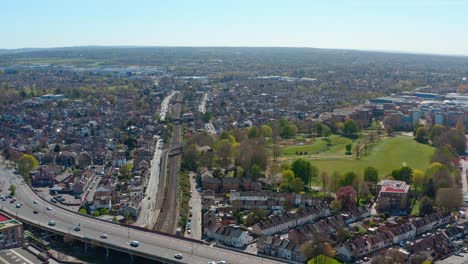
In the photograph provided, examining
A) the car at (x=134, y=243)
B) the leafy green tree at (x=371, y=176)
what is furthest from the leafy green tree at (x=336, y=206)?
the car at (x=134, y=243)

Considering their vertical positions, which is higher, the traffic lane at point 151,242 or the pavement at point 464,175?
the traffic lane at point 151,242

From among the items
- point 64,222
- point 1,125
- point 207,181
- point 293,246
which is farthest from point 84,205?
point 1,125

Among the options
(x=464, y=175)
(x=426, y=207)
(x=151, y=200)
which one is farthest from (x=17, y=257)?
(x=464, y=175)

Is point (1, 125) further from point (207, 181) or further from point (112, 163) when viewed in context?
point (207, 181)

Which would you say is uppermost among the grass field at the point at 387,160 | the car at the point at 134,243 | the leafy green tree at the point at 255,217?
the car at the point at 134,243

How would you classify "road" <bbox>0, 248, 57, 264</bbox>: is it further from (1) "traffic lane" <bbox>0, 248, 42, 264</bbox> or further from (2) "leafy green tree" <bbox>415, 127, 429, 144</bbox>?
(2) "leafy green tree" <bbox>415, 127, 429, 144</bbox>

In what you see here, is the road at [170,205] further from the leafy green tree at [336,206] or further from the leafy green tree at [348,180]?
the leafy green tree at [348,180]

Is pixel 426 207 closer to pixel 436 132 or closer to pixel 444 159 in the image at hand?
pixel 444 159
